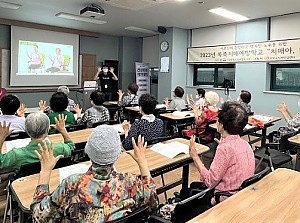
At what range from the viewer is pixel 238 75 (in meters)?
7.25

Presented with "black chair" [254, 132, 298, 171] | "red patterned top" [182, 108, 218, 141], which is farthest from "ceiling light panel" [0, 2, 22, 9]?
"black chair" [254, 132, 298, 171]

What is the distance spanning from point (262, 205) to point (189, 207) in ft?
1.22

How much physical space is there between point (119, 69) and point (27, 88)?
3233 millimetres

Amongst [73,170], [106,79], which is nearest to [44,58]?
[106,79]

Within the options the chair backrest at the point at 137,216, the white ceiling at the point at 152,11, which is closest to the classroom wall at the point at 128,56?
the white ceiling at the point at 152,11

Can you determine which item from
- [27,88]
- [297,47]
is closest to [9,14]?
[27,88]

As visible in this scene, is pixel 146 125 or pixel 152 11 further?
pixel 152 11

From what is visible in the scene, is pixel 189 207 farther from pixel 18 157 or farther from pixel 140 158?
pixel 18 157

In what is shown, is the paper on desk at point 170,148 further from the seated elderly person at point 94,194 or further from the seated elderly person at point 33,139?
the seated elderly person at point 94,194

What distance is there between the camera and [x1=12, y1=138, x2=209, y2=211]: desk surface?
1.57 m

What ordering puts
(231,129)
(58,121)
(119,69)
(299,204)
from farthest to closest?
(119,69), (58,121), (231,129), (299,204)

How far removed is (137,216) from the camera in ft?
4.27

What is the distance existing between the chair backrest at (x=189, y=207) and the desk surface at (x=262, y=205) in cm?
15

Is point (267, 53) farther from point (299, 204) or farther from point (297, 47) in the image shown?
point (299, 204)
